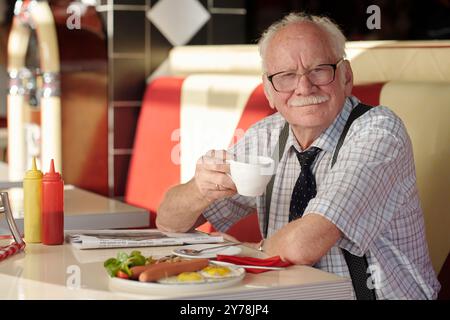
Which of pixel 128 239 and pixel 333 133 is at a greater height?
pixel 333 133

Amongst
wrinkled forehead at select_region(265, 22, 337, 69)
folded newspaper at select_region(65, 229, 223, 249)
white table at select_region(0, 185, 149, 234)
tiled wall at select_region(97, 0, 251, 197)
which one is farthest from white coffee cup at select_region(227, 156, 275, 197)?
tiled wall at select_region(97, 0, 251, 197)

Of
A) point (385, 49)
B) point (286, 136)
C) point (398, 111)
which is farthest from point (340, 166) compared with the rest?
point (385, 49)

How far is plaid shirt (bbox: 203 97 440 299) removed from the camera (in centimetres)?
194

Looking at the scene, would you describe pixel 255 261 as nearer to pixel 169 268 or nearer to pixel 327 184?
pixel 169 268

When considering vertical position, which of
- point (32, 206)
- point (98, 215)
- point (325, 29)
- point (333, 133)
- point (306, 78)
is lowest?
point (98, 215)

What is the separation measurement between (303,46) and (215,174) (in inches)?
17.5

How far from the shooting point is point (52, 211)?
6.40 ft

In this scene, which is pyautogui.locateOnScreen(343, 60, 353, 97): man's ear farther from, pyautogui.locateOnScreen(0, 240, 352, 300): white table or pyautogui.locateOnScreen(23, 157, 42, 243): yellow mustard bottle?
pyautogui.locateOnScreen(23, 157, 42, 243): yellow mustard bottle

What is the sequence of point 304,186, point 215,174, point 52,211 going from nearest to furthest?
1. point 52,211
2. point 215,174
3. point 304,186

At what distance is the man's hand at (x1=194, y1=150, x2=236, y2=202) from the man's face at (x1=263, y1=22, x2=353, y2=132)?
0.94ft

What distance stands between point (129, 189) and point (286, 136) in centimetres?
172

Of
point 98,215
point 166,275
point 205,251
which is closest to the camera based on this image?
point 166,275

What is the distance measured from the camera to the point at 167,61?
4031 mm
